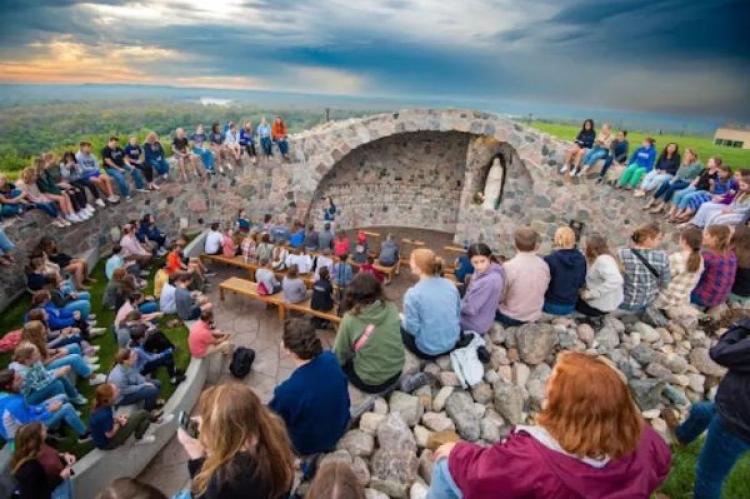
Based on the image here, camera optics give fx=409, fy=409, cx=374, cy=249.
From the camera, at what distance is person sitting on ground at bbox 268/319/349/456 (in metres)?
3.05

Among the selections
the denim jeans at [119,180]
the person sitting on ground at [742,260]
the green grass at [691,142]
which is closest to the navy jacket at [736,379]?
the person sitting on ground at [742,260]

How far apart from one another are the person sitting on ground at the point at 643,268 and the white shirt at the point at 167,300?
6.79m

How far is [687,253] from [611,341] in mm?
1343

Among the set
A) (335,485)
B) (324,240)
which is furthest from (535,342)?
(324,240)

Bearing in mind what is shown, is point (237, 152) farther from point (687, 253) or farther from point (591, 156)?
point (687, 253)

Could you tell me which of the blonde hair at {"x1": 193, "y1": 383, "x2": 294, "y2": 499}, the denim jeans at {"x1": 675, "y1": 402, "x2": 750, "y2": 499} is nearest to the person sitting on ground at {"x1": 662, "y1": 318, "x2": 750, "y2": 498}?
the denim jeans at {"x1": 675, "y1": 402, "x2": 750, "y2": 499}

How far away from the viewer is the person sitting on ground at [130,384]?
4.86 meters

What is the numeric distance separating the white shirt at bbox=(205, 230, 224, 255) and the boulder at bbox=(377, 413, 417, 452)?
7.31 meters

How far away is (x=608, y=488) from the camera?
71.5 inches

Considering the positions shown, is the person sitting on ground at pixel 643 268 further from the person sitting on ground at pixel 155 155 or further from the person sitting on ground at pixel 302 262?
the person sitting on ground at pixel 155 155

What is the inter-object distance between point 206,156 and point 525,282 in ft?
32.1

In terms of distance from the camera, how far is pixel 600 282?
4.78 m

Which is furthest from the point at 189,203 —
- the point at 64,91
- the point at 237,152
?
the point at 64,91

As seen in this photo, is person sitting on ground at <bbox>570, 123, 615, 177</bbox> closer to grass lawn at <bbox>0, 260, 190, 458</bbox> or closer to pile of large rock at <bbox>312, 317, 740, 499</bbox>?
pile of large rock at <bbox>312, 317, 740, 499</bbox>
